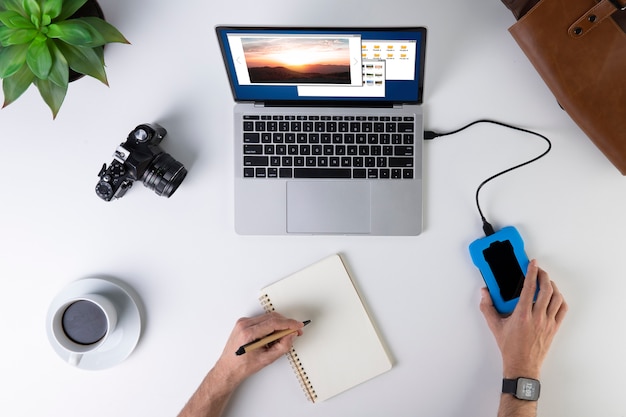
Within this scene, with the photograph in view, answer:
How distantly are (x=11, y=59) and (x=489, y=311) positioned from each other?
1.03 metres

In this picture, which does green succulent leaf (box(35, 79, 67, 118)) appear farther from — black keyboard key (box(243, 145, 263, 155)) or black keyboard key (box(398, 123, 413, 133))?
black keyboard key (box(398, 123, 413, 133))

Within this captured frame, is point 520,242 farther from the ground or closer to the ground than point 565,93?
closer to the ground

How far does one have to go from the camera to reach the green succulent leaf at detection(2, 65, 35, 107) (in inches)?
38.3

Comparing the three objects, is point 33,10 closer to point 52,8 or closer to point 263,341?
point 52,8

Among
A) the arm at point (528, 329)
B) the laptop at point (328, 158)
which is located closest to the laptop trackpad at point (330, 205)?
the laptop at point (328, 158)

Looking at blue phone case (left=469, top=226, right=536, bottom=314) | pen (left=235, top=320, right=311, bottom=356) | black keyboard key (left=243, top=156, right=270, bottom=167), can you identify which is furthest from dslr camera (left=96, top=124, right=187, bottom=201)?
blue phone case (left=469, top=226, right=536, bottom=314)

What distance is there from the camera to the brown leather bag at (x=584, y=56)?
990mm

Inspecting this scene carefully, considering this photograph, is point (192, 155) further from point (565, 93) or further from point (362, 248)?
point (565, 93)

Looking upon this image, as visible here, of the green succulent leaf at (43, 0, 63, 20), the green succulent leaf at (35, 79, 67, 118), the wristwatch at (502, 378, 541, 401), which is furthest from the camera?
the wristwatch at (502, 378, 541, 401)

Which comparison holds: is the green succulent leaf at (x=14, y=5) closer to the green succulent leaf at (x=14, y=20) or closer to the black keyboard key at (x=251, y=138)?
the green succulent leaf at (x=14, y=20)

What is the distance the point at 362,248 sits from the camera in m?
1.16

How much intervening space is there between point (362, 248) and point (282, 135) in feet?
0.96

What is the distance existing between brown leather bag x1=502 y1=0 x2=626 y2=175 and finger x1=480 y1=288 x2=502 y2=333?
0.37 m

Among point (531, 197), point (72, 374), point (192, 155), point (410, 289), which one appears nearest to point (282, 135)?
point (192, 155)
